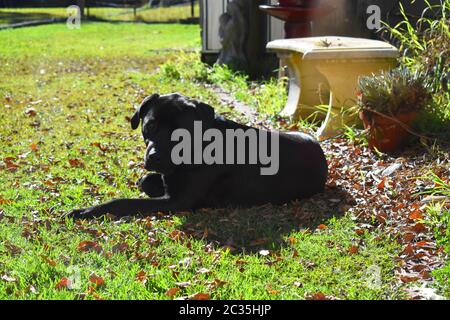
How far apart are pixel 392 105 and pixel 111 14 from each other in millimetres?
29540

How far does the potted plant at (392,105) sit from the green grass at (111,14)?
24.2 meters

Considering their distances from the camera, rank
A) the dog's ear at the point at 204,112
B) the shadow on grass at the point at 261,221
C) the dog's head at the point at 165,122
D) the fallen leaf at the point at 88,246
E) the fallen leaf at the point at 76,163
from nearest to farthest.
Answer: the fallen leaf at the point at 88,246 < the shadow on grass at the point at 261,221 < the dog's head at the point at 165,122 < the dog's ear at the point at 204,112 < the fallen leaf at the point at 76,163

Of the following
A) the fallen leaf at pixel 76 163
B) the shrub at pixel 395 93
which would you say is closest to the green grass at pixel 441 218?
the shrub at pixel 395 93

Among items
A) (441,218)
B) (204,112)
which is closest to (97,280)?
(204,112)

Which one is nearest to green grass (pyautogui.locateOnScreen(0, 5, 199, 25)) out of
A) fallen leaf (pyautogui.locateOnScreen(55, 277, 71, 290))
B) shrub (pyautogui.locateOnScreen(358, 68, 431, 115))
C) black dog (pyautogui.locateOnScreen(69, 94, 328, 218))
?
shrub (pyautogui.locateOnScreen(358, 68, 431, 115))

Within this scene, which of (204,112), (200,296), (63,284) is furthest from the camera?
(204,112)

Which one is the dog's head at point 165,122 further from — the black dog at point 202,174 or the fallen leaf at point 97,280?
the fallen leaf at point 97,280

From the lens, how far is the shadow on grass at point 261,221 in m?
4.69

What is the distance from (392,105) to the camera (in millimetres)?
6340

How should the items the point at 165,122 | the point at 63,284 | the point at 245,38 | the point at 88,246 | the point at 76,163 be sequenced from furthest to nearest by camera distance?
1. the point at 245,38
2. the point at 76,163
3. the point at 165,122
4. the point at 88,246
5. the point at 63,284

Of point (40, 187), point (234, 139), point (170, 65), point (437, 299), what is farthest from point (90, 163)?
point (170, 65)

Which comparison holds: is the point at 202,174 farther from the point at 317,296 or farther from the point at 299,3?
the point at 299,3
